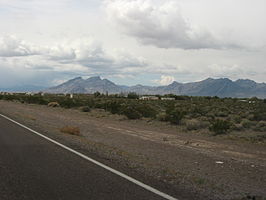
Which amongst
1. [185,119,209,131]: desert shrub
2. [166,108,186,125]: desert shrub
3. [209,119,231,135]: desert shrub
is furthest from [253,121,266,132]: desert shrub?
[166,108,186,125]: desert shrub

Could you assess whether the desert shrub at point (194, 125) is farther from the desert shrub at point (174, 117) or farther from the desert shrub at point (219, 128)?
the desert shrub at point (174, 117)

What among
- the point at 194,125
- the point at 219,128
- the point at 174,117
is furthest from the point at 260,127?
the point at 174,117

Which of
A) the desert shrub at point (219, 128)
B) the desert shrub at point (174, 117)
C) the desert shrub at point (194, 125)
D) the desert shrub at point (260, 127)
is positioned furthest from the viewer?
the desert shrub at point (174, 117)

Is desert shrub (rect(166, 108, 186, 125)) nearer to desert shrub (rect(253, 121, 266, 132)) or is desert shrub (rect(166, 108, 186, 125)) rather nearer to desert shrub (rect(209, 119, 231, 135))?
desert shrub (rect(253, 121, 266, 132))

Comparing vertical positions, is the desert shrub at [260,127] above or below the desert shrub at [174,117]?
below

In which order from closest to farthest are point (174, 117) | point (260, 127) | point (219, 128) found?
point (219, 128) < point (260, 127) < point (174, 117)

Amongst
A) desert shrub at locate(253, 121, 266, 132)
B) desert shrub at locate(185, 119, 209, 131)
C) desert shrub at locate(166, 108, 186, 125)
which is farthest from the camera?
desert shrub at locate(166, 108, 186, 125)

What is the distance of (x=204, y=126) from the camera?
29.2 m

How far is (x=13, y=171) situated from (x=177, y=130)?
19655mm

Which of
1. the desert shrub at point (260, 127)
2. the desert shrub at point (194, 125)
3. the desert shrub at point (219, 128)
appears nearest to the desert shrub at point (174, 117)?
the desert shrub at point (194, 125)

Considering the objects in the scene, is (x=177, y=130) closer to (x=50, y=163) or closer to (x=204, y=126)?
(x=204, y=126)

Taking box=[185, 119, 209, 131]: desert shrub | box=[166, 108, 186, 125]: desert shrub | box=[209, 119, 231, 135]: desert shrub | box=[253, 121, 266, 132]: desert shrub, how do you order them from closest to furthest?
box=[209, 119, 231, 135]: desert shrub < box=[253, 121, 266, 132]: desert shrub < box=[185, 119, 209, 131]: desert shrub < box=[166, 108, 186, 125]: desert shrub

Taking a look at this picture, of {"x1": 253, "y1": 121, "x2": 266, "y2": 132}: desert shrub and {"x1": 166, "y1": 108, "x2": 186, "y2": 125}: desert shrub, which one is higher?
{"x1": 166, "y1": 108, "x2": 186, "y2": 125}: desert shrub

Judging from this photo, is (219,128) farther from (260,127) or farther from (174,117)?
(174,117)
